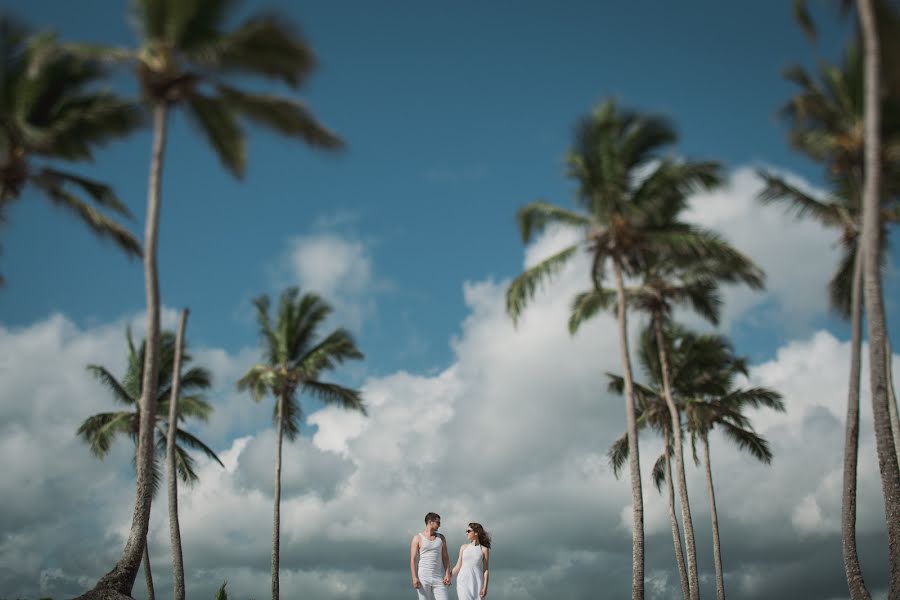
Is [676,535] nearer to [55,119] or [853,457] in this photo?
[853,457]

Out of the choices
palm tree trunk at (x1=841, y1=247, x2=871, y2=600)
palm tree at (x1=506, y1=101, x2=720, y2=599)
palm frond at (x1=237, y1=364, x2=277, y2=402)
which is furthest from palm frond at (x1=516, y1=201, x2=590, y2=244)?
palm frond at (x1=237, y1=364, x2=277, y2=402)

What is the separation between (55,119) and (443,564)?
41.4 ft

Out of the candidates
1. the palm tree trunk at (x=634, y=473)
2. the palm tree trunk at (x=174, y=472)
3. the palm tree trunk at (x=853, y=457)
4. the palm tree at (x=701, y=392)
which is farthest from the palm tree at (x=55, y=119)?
the palm tree at (x=701, y=392)

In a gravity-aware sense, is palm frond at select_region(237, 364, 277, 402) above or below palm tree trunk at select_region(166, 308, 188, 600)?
above

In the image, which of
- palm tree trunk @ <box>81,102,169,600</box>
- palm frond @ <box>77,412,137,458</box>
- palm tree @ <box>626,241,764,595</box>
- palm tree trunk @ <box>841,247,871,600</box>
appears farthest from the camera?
palm frond @ <box>77,412,137,458</box>

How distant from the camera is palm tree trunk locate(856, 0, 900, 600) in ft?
44.1

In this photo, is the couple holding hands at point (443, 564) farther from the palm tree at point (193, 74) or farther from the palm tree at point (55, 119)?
the palm tree at point (55, 119)

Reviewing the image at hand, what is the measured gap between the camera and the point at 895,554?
15906mm

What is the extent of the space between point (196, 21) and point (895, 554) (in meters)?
17.3

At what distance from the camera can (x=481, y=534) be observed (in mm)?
12164

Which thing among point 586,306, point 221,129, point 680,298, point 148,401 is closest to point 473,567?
point 148,401

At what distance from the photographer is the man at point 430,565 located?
38.5 ft

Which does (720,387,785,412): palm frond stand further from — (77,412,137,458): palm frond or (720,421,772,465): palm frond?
(77,412,137,458): palm frond

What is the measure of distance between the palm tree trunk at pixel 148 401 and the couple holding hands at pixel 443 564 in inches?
203
